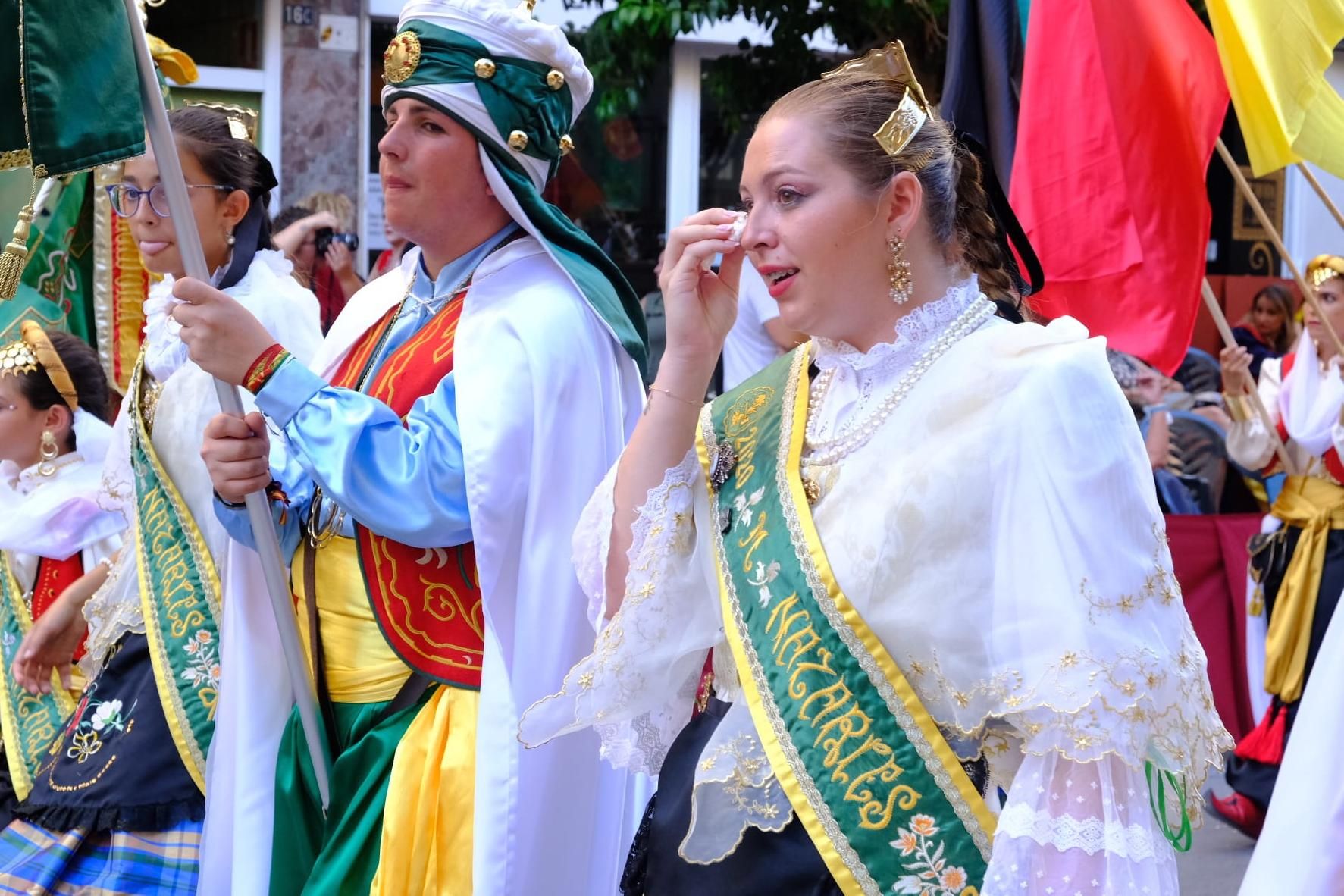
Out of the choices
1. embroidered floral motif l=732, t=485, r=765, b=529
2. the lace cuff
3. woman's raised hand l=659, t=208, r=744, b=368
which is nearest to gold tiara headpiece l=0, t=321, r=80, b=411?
the lace cuff

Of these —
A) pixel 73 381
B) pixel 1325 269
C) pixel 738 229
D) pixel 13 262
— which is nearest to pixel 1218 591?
pixel 1325 269

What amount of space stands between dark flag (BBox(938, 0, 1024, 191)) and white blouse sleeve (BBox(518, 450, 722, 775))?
2.06 m

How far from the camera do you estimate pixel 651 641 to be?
7.44 feet

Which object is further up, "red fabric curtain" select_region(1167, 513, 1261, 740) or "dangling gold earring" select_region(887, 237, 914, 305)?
"dangling gold earring" select_region(887, 237, 914, 305)

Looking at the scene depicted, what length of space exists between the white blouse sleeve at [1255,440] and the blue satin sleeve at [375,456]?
452cm

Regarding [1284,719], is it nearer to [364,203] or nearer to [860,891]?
[860,891]

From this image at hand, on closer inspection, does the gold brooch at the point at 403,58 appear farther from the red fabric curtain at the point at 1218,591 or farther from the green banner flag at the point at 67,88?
the red fabric curtain at the point at 1218,591

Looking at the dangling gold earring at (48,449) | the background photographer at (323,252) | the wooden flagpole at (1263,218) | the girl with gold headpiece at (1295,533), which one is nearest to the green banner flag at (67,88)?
the dangling gold earring at (48,449)

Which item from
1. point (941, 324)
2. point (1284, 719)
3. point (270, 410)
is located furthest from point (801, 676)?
point (1284, 719)

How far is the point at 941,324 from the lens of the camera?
219cm

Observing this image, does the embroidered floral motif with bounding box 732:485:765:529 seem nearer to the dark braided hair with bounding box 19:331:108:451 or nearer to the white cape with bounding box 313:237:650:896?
the white cape with bounding box 313:237:650:896

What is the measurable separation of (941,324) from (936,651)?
0.47 m

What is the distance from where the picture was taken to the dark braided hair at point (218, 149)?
3.43m

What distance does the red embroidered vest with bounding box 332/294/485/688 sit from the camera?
277 centimetres
